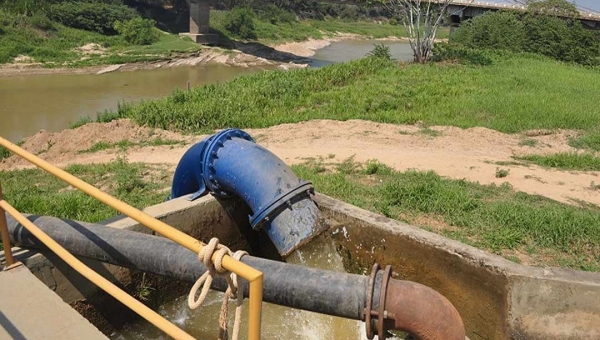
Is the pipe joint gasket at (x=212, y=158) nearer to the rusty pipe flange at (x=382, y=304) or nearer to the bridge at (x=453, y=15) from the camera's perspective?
the rusty pipe flange at (x=382, y=304)

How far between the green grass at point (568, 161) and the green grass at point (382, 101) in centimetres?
219

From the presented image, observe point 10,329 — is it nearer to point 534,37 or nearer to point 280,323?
point 280,323

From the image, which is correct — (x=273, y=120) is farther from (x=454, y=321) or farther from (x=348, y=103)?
(x=454, y=321)

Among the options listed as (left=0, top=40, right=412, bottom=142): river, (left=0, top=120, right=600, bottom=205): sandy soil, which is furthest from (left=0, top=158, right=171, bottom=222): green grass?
(left=0, top=40, right=412, bottom=142): river

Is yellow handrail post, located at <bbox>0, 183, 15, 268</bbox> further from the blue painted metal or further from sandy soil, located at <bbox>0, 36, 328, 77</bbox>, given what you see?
sandy soil, located at <bbox>0, 36, 328, 77</bbox>

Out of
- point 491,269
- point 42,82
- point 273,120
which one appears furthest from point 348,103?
point 42,82

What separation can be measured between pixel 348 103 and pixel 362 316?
11327 mm

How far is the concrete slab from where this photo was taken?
10.2 feet

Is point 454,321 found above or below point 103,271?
above

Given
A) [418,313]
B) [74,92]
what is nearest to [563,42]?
[74,92]

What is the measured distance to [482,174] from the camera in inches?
329

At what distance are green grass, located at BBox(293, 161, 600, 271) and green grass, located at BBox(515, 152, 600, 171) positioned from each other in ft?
7.22

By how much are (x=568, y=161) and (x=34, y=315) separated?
8.82m

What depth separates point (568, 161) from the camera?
364 inches
